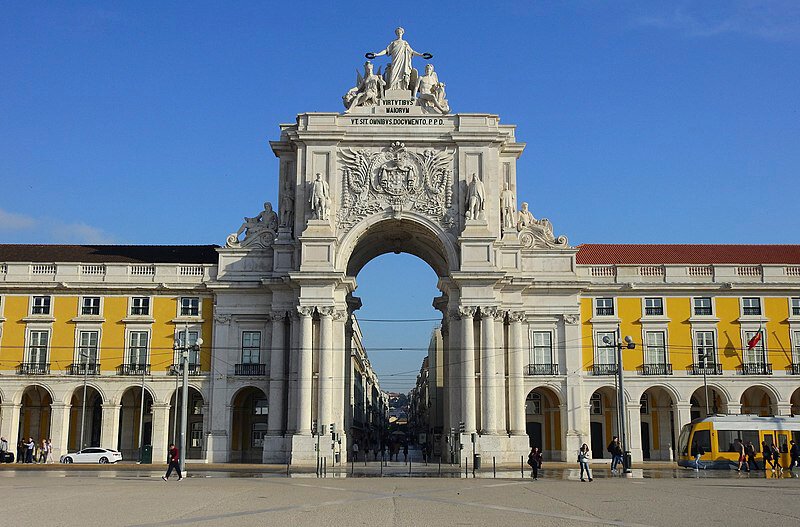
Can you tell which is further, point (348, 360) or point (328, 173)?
point (348, 360)

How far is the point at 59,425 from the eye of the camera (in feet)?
206

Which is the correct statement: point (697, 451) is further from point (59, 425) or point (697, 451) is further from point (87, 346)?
point (59, 425)

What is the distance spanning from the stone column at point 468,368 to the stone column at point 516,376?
3.27 metres

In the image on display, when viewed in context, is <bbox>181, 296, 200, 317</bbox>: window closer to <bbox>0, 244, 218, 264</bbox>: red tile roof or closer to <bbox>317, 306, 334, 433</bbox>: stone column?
<bbox>0, 244, 218, 264</bbox>: red tile roof

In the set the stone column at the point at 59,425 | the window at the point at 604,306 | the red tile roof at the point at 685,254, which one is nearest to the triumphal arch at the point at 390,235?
the window at the point at 604,306

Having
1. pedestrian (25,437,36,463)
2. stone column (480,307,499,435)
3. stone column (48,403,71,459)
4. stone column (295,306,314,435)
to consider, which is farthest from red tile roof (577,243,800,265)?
pedestrian (25,437,36,463)

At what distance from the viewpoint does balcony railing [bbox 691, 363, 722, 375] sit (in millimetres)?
63781

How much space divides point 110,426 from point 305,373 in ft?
47.7

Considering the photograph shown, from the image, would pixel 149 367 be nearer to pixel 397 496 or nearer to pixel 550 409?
pixel 550 409

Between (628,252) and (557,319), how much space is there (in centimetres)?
1096

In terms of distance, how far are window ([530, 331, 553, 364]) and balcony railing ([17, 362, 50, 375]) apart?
3415 cm

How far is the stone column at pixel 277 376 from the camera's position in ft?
203

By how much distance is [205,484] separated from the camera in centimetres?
3809

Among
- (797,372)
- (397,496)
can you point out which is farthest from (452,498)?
(797,372)
